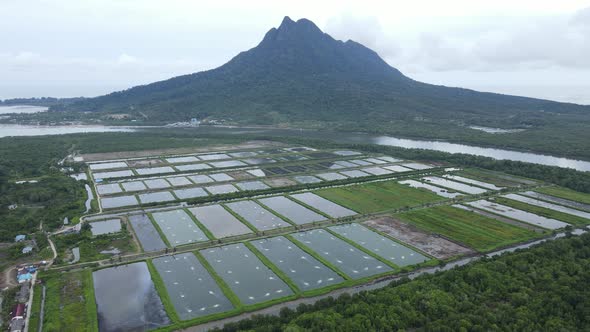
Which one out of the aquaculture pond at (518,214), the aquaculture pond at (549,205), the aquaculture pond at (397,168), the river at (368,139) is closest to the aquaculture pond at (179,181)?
the aquaculture pond at (397,168)

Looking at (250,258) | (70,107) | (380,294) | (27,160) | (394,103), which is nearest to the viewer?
(380,294)

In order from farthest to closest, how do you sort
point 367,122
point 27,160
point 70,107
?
point 70,107
point 367,122
point 27,160

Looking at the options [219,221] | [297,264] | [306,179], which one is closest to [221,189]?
[306,179]

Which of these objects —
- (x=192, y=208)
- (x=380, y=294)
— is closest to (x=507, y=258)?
(x=380, y=294)

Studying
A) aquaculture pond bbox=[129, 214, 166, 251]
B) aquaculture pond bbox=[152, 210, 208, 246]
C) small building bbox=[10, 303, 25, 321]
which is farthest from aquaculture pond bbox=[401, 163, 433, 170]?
small building bbox=[10, 303, 25, 321]

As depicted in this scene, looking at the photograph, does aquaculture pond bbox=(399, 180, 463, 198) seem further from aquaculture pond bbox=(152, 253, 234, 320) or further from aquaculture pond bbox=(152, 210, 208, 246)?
aquaculture pond bbox=(152, 253, 234, 320)

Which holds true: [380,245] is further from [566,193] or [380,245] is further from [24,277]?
[566,193]

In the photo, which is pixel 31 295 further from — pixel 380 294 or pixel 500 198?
pixel 500 198

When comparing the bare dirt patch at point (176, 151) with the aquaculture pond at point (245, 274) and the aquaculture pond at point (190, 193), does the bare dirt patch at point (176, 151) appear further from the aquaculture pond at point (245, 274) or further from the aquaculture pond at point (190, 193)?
the aquaculture pond at point (245, 274)
